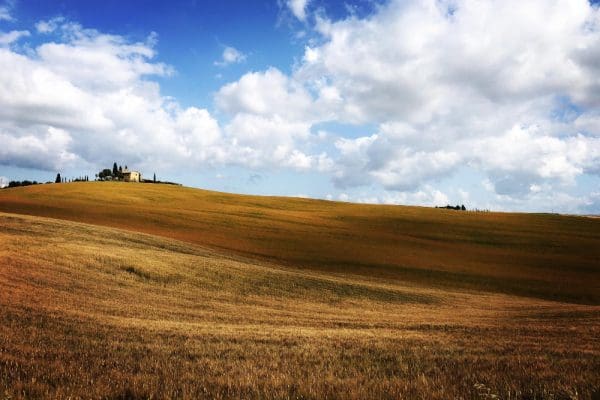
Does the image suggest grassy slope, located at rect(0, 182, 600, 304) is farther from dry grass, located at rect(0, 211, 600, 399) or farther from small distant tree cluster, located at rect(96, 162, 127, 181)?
small distant tree cluster, located at rect(96, 162, 127, 181)

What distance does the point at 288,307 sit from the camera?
27875 mm

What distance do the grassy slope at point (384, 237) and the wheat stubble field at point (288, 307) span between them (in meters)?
0.43

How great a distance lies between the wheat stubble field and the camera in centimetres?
831

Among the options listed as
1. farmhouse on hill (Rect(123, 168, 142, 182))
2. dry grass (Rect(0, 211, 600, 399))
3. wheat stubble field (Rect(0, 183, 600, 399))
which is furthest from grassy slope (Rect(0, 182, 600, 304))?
farmhouse on hill (Rect(123, 168, 142, 182))

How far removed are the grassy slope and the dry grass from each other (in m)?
16.3

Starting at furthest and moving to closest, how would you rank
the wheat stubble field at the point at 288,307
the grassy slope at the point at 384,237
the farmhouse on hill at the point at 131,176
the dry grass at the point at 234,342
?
1. the farmhouse on hill at the point at 131,176
2. the grassy slope at the point at 384,237
3. the wheat stubble field at the point at 288,307
4. the dry grass at the point at 234,342

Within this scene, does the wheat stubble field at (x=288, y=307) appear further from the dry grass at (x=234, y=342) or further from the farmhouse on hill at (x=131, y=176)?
the farmhouse on hill at (x=131, y=176)

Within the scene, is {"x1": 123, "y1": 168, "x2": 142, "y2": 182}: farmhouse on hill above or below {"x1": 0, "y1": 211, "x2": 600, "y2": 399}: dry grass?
above

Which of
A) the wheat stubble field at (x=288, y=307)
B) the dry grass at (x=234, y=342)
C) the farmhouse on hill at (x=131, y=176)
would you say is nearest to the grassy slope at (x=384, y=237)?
the wheat stubble field at (x=288, y=307)

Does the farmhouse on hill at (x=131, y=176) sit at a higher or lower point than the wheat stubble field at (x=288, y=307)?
higher

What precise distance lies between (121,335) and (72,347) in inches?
91.8

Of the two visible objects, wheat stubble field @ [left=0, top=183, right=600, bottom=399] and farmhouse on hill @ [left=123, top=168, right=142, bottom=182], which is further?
farmhouse on hill @ [left=123, top=168, right=142, bottom=182]

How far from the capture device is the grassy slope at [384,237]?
4894cm

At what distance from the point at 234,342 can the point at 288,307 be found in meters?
14.8
